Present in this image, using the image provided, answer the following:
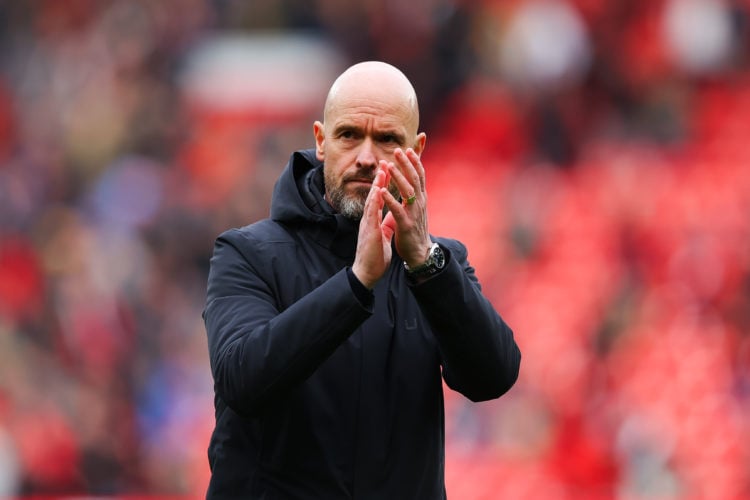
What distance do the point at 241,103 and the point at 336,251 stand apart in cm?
975

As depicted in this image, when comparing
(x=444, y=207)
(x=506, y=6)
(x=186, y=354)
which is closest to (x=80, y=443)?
(x=186, y=354)

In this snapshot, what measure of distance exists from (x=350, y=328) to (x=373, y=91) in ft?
1.94

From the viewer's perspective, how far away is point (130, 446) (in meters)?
8.94

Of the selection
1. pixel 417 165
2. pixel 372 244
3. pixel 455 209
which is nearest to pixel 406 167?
pixel 417 165

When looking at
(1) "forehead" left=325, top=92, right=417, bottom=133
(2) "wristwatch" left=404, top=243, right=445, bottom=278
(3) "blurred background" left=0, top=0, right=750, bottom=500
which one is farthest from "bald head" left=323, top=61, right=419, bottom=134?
(3) "blurred background" left=0, top=0, right=750, bottom=500

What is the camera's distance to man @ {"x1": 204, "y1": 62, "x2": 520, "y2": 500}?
2.67 m

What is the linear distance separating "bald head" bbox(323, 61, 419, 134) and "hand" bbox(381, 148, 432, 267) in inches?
11.4

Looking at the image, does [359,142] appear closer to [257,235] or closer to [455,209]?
[257,235]

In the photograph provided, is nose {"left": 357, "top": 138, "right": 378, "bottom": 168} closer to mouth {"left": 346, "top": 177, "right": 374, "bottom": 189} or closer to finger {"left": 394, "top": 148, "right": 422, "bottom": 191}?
mouth {"left": 346, "top": 177, "right": 374, "bottom": 189}

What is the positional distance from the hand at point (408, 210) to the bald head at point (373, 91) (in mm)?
288

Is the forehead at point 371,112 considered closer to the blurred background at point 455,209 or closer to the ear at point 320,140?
the ear at point 320,140

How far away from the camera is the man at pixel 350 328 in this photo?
2.67m

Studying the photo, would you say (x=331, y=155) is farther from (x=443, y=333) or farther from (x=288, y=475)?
(x=288, y=475)

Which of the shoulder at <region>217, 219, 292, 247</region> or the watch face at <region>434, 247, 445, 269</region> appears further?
the shoulder at <region>217, 219, 292, 247</region>
